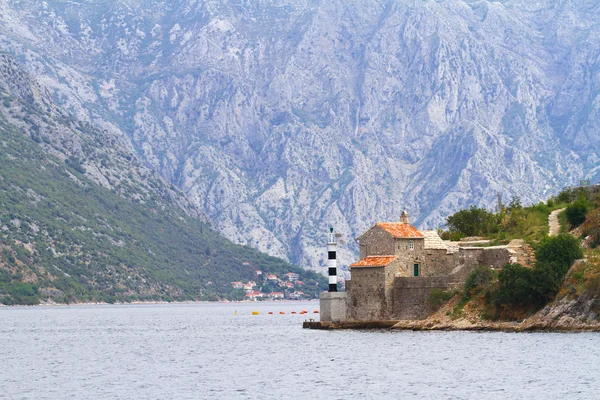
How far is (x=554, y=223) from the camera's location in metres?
119

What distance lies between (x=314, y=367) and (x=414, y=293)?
2537cm

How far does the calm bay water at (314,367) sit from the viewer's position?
234ft

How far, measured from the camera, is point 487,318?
104 m

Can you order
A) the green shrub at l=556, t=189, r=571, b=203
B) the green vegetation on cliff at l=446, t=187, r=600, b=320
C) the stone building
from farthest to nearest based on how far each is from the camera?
the green shrub at l=556, t=189, r=571, b=203
the stone building
the green vegetation on cliff at l=446, t=187, r=600, b=320

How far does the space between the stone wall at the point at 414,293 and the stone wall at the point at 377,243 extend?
122 inches

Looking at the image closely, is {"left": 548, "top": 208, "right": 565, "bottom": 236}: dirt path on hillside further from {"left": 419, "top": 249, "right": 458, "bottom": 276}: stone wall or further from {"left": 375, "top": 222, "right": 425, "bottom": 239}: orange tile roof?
{"left": 375, "top": 222, "right": 425, "bottom": 239}: orange tile roof

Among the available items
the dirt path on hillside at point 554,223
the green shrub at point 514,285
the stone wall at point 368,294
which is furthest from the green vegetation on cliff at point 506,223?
the stone wall at point 368,294

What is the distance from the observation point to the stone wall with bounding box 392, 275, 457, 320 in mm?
108312

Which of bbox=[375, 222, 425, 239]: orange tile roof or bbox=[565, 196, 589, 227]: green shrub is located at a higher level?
bbox=[565, 196, 589, 227]: green shrub

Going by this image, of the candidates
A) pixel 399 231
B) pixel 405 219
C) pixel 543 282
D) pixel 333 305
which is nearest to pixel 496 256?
pixel 543 282

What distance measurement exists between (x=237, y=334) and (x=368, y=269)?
29718mm

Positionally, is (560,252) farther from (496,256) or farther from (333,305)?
(333,305)

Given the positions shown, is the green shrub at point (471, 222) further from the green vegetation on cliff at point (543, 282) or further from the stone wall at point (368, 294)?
the stone wall at point (368, 294)

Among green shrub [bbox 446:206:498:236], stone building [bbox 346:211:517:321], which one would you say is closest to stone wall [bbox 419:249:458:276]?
stone building [bbox 346:211:517:321]
